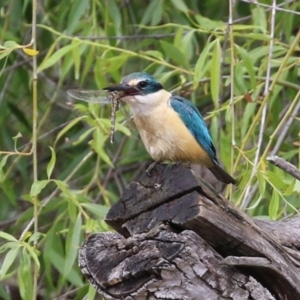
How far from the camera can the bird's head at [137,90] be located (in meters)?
2.98

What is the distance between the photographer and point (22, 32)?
450 cm

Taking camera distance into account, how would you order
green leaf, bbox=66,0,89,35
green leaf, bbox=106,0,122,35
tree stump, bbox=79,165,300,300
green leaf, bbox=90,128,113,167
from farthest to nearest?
green leaf, bbox=106,0,122,35
green leaf, bbox=66,0,89,35
green leaf, bbox=90,128,113,167
tree stump, bbox=79,165,300,300

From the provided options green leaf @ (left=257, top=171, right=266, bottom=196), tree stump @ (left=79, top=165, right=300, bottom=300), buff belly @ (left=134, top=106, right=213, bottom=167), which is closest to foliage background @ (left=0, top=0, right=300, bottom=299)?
green leaf @ (left=257, top=171, right=266, bottom=196)

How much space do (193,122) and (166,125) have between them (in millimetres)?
112

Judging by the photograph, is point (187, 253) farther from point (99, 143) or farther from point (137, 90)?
point (99, 143)

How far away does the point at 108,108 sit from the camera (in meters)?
4.12

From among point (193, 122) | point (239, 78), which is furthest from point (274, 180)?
point (239, 78)

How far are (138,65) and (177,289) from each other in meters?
2.64

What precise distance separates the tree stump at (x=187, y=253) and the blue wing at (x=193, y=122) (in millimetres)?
517

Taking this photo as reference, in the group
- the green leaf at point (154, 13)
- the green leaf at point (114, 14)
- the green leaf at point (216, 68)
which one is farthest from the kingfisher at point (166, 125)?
the green leaf at point (154, 13)

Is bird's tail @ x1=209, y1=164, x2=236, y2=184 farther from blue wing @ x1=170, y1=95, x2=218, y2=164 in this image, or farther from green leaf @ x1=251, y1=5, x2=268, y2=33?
green leaf @ x1=251, y1=5, x2=268, y2=33

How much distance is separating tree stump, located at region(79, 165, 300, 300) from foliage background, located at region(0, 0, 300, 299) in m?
0.56

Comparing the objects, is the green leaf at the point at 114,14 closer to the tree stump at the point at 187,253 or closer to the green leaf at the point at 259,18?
the green leaf at the point at 259,18

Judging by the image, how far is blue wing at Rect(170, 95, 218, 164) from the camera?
9.77 ft
